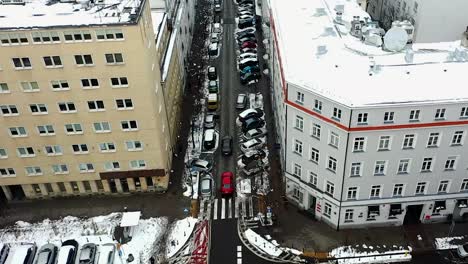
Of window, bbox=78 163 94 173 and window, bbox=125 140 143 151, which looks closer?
window, bbox=125 140 143 151

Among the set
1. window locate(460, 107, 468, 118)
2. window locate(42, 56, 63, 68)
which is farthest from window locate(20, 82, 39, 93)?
window locate(460, 107, 468, 118)

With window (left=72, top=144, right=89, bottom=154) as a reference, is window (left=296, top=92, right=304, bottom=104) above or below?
above

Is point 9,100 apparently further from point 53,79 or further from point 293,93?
point 293,93

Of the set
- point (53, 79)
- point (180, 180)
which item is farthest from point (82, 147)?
point (180, 180)

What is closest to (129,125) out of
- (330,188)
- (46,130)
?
(46,130)

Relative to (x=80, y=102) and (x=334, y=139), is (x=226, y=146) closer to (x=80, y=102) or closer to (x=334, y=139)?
(x=80, y=102)

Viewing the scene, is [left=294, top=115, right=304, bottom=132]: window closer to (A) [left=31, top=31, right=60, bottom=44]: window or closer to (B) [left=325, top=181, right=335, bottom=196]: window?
(B) [left=325, top=181, right=335, bottom=196]: window

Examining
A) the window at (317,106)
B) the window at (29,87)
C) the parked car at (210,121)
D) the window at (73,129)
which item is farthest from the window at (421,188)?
the window at (29,87)
